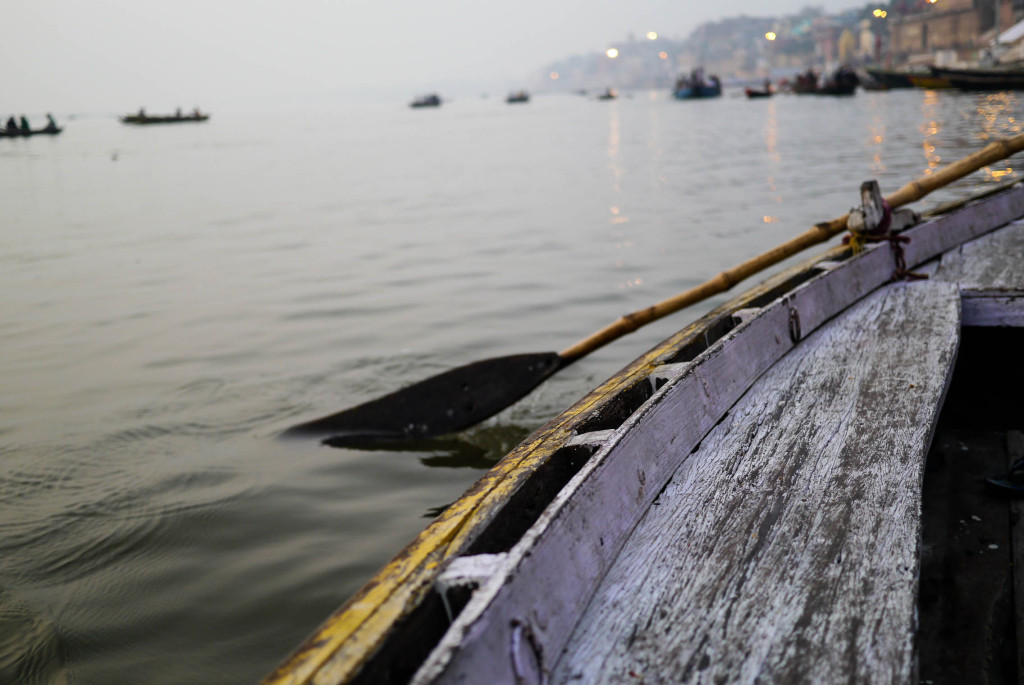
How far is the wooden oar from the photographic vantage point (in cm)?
430

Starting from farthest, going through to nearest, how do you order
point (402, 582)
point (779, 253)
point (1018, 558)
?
point (779, 253)
point (1018, 558)
point (402, 582)

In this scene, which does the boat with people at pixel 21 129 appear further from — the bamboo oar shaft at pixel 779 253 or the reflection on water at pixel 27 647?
the bamboo oar shaft at pixel 779 253

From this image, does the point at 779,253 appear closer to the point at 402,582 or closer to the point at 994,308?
the point at 994,308

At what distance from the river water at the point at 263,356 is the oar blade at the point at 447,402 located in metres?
0.16

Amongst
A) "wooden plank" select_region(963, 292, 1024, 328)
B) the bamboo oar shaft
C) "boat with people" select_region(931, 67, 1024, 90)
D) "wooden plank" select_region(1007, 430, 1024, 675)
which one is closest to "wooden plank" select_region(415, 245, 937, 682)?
"wooden plank" select_region(1007, 430, 1024, 675)

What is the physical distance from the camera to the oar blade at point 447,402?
15.0ft

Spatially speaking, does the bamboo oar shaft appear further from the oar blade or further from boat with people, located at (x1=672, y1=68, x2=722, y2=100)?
boat with people, located at (x1=672, y1=68, x2=722, y2=100)

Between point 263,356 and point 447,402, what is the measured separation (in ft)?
8.70

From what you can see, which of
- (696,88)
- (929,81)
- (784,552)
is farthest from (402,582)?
(696,88)

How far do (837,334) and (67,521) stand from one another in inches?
152

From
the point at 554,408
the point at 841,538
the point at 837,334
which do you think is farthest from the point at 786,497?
the point at 554,408

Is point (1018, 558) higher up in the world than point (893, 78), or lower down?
lower down

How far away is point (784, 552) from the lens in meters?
1.52

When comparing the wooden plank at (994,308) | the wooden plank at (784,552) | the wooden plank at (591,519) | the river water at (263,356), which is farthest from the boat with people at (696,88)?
the wooden plank at (784,552)
